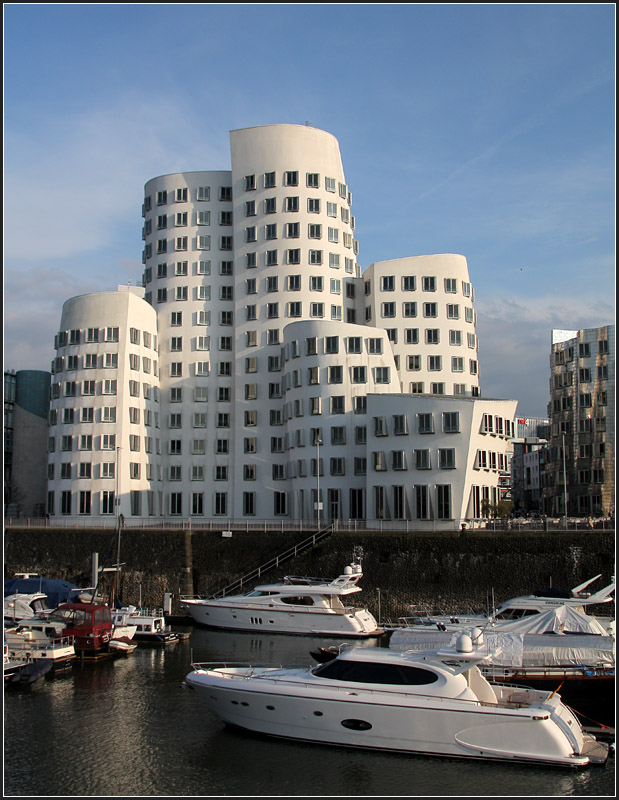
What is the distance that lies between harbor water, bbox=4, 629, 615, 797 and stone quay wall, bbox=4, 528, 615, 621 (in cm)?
2526

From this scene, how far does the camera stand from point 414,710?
91.0 feet

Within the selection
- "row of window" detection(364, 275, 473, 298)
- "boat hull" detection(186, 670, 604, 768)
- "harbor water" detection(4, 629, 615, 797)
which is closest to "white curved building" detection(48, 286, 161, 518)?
"row of window" detection(364, 275, 473, 298)

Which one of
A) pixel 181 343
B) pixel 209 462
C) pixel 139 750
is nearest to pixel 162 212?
pixel 181 343

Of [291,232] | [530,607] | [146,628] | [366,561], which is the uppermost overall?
[291,232]

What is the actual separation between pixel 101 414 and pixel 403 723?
58045 mm

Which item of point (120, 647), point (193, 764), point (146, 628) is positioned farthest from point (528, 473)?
point (193, 764)

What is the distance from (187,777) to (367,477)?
44916 mm

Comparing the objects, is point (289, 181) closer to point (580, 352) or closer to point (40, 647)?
point (580, 352)

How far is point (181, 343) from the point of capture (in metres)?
87.9

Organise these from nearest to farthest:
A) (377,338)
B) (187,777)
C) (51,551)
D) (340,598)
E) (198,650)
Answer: (187,777) → (198,650) → (340,598) → (51,551) → (377,338)

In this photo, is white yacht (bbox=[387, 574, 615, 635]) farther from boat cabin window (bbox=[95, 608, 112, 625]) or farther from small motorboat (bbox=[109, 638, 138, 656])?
boat cabin window (bbox=[95, 608, 112, 625])

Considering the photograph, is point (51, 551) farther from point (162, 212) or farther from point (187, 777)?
point (187, 777)

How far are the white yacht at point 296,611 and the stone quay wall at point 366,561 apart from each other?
3.26m

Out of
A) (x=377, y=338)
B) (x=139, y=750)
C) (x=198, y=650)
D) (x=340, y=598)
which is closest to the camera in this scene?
(x=139, y=750)
